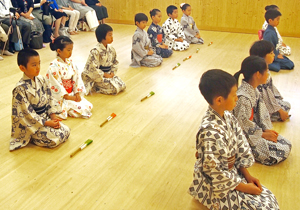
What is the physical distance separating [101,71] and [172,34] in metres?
2.65

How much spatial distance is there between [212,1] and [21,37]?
4585 mm

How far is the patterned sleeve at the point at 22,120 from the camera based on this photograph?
2539 millimetres

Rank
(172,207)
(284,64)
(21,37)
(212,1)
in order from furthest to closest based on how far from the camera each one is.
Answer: (212,1)
(21,37)
(284,64)
(172,207)

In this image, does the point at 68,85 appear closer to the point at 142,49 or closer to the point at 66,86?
the point at 66,86

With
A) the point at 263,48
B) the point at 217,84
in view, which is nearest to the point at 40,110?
the point at 217,84

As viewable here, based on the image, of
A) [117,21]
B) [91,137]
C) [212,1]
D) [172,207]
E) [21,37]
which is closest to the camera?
[172,207]

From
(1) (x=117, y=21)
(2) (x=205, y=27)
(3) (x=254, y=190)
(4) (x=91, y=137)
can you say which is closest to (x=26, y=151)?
(4) (x=91, y=137)

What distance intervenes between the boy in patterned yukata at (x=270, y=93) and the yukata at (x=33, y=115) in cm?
185

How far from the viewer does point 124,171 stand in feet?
7.82

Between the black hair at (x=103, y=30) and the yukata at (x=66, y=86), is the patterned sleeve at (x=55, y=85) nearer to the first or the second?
the yukata at (x=66, y=86)

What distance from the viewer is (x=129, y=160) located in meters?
2.52

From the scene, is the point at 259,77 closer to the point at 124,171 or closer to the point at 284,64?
the point at 124,171

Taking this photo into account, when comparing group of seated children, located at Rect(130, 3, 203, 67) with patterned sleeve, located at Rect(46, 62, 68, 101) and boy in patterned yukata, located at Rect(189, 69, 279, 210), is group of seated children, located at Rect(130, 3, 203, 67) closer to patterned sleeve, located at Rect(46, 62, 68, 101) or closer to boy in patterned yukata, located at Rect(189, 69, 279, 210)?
patterned sleeve, located at Rect(46, 62, 68, 101)

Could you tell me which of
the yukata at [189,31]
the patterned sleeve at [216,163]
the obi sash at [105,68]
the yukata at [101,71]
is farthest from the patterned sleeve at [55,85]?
the yukata at [189,31]
